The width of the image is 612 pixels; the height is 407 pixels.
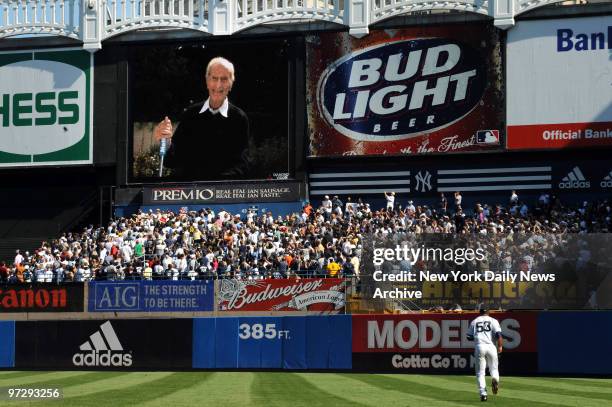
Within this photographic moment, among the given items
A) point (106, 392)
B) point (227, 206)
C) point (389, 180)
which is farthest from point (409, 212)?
point (106, 392)

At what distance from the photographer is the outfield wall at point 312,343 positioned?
104 ft

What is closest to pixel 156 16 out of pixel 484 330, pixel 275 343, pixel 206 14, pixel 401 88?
pixel 206 14

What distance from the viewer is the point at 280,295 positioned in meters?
38.5

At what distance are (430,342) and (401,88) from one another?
56.3ft

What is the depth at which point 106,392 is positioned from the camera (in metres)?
23.7

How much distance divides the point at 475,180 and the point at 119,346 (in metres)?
18.1

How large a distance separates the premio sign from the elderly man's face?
227 inches

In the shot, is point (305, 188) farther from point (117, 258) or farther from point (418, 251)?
point (418, 251)

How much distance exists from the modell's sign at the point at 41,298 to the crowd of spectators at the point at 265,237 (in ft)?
3.26

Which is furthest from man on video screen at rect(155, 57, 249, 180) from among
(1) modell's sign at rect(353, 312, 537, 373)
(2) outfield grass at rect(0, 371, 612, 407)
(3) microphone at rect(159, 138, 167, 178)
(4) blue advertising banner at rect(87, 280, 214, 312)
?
(2) outfield grass at rect(0, 371, 612, 407)

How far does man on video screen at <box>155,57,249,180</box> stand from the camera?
162 feet

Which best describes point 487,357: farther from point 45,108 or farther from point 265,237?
point 45,108

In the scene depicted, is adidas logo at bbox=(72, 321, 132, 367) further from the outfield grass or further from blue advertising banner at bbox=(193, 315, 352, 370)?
blue advertising banner at bbox=(193, 315, 352, 370)

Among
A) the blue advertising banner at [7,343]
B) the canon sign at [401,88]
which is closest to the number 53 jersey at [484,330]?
the blue advertising banner at [7,343]
